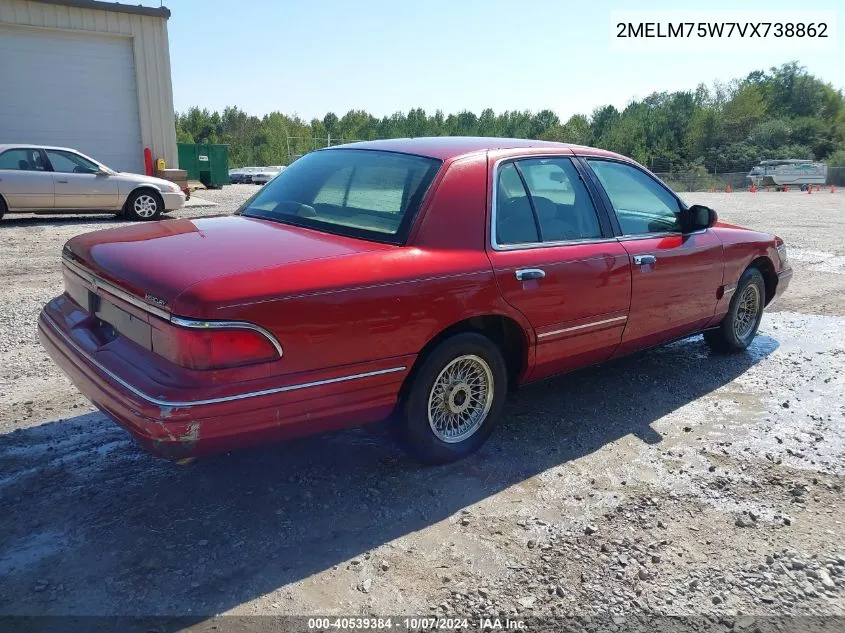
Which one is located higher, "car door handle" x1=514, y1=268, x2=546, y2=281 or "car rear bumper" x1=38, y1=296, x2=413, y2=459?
"car door handle" x1=514, y1=268, x2=546, y2=281

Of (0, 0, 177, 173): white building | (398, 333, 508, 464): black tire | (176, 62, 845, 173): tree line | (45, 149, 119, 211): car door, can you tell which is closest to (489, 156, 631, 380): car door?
(398, 333, 508, 464): black tire

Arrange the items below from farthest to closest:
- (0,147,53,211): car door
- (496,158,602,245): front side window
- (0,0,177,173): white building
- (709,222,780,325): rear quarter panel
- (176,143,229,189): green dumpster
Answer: (176,143,229,189): green dumpster < (0,0,177,173): white building < (0,147,53,211): car door < (709,222,780,325): rear quarter panel < (496,158,602,245): front side window

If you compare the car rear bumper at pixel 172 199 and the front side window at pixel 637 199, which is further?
the car rear bumper at pixel 172 199

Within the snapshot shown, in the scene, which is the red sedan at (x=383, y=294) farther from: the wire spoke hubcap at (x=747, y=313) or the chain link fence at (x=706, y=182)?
the chain link fence at (x=706, y=182)

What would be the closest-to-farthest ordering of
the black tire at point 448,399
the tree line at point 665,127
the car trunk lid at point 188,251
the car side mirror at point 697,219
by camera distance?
the car trunk lid at point 188,251
the black tire at point 448,399
the car side mirror at point 697,219
the tree line at point 665,127

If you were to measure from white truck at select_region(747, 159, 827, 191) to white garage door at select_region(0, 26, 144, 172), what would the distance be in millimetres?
37027

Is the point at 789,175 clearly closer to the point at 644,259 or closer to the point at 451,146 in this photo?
the point at 644,259

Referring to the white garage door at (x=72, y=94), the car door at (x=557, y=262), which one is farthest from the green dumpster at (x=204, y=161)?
the car door at (x=557, y=262)

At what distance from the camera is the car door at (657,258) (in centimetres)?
442

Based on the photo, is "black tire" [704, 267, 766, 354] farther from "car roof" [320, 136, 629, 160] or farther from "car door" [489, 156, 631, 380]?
"car roof" [320, 136, 629, 160]

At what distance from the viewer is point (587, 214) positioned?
4.27 metres

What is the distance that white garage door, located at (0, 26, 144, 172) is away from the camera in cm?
1544

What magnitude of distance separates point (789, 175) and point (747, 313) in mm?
41029

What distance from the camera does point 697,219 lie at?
4.93 meters
